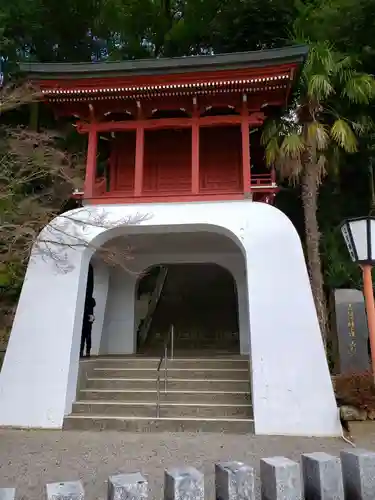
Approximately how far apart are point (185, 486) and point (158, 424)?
474 centimetres

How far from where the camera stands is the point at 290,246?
7.18m

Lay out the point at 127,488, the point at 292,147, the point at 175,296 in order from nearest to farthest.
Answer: the point at 127,488
the point at 292,147
the point at 175,296

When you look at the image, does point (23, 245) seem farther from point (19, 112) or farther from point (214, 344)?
point (19, 112)

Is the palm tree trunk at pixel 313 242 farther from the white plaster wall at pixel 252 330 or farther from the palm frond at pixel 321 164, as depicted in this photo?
the white plaster wall at pixel 252 330

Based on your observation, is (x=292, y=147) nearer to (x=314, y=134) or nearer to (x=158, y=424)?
(x=314, y=134)

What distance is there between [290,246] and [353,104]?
17.9 ft

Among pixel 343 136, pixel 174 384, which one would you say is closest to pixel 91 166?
pixel 174 384

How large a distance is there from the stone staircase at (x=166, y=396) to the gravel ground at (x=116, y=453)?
28 cm

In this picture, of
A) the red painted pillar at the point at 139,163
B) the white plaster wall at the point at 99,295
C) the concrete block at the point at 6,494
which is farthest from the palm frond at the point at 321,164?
the concrete block at the point at 6,494

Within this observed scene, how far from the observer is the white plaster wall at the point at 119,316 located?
1045 cm

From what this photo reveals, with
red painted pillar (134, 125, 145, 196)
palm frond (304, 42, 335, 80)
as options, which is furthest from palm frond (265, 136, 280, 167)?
red painted pillar (134, 125, 145, 196)

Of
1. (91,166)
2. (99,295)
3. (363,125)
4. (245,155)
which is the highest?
(363,125)

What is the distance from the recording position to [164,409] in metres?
6.84

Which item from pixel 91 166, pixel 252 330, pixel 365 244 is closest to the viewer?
pixel 365 244
